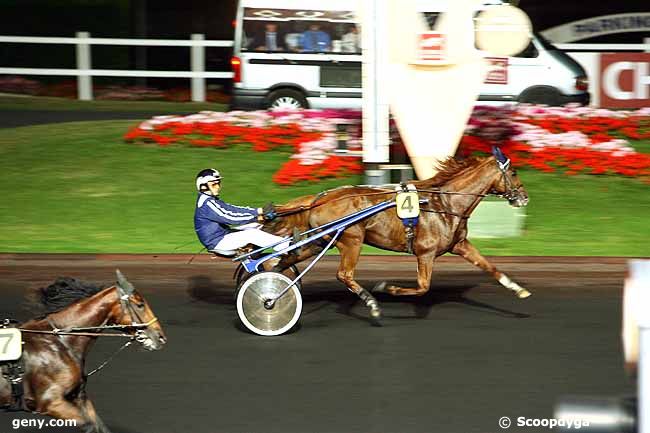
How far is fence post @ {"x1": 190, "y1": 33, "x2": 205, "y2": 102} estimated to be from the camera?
23.5 metres

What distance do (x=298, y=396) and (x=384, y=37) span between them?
617cm

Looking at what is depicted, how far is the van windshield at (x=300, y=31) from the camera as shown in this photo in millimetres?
19812

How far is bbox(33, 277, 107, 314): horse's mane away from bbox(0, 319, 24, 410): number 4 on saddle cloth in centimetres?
54

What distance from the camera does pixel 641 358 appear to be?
3693 mm

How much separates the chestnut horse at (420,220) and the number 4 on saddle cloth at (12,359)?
3.99m

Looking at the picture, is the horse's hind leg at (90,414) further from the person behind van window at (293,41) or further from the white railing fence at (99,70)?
the white railing fence at (99,70)

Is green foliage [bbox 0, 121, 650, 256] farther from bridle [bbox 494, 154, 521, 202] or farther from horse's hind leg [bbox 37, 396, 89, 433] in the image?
horse's hind leg [bbox 37, 396, 89, 433]

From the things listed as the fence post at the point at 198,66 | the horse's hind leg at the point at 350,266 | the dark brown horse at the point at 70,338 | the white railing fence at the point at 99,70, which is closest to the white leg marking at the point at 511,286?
the horse's hind leg at the point at 350,266

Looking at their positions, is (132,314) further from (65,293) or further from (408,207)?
(408,207)

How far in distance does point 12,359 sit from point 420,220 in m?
4.68

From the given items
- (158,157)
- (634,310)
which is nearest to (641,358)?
(634,310)

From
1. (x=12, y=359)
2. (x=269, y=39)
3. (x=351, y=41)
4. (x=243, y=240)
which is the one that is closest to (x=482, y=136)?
(x=351, y=41)

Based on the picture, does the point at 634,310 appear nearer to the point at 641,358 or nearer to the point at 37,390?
the point at 641,358

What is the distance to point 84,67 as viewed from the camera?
23.9 m
